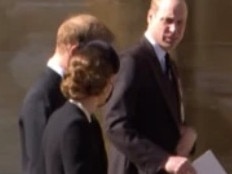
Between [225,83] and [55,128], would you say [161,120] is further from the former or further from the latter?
[225,83]

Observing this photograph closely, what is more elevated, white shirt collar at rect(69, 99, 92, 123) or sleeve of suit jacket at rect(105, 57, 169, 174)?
white shirt collar at rect(69, 99, 92, 123)

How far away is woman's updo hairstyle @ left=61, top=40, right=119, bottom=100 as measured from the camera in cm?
500

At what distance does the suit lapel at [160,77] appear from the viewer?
584cm

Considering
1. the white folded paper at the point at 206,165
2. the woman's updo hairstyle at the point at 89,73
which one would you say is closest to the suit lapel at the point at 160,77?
the white folded paper at the point at 206,165

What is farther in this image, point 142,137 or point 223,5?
point 223,5

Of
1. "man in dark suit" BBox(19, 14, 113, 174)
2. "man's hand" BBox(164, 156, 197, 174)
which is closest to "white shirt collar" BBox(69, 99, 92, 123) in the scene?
"man in dark suit" BBox(19, 14, 113, 174)

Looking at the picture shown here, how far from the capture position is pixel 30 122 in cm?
544

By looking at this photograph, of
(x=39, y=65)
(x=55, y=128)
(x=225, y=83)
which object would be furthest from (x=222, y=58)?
(x=55, y=128)

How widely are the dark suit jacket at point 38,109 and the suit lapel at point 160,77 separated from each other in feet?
1.89

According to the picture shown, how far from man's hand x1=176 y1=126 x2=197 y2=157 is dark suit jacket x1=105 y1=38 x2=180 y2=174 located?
4cm

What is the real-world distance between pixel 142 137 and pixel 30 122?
0.61m

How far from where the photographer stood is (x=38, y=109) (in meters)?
5.43

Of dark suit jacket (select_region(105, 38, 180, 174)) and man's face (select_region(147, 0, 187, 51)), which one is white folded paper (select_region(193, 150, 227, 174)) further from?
man's face (select_region(147, 0, 187, 51))

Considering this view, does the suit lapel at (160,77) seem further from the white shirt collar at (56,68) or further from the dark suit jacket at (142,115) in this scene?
the white shirt collar at (56,68)
